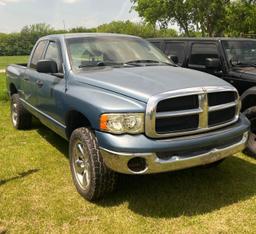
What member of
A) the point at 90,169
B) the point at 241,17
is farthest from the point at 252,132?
the point at 241,17

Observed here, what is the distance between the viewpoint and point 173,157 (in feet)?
12.2

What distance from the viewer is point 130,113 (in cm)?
366

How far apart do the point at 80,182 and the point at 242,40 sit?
397 cm

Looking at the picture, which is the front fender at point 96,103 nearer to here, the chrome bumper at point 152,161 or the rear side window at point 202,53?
the chrome bumper at point 152,161

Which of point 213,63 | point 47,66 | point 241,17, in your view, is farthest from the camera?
point 241,17

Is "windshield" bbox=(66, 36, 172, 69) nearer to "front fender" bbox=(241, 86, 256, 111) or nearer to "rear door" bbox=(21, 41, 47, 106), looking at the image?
"rear door" bbox=(21, 41, 47, 106)

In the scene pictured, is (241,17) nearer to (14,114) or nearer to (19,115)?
(14,114)

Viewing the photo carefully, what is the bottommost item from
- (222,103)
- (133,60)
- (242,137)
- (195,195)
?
(195,195)

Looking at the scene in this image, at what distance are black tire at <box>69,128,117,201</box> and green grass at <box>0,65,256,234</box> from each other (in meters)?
0.16

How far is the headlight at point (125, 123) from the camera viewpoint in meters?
3.66

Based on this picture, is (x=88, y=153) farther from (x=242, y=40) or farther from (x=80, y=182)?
(x=242, y=40)

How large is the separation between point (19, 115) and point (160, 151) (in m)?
4.33

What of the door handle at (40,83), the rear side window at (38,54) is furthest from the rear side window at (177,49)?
the door handle at (40,83)

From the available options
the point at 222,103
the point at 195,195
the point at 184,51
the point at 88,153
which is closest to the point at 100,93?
the point at 88,153
